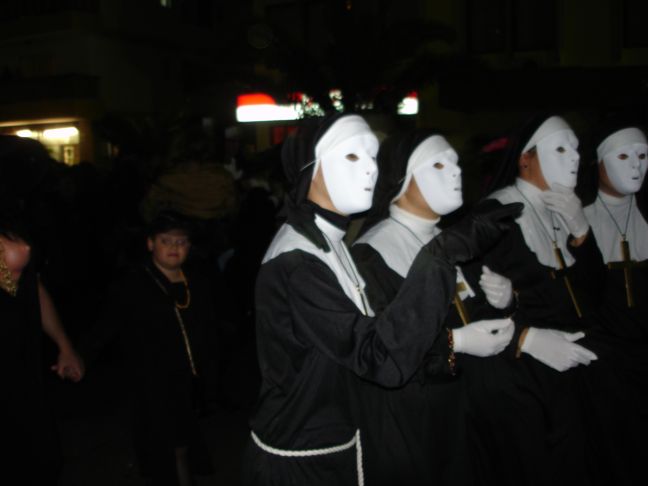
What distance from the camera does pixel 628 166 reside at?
390 centimetres

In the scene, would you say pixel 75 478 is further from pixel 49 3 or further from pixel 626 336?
pixel 49 3

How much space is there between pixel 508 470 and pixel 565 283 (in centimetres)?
93

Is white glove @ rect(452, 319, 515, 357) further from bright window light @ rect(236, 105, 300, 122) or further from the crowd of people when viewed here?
bright window light @ rect(236, 105, 300, 122)

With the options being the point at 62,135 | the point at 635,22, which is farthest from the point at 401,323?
the point at 62,135

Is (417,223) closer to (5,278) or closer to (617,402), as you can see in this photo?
(617,402)

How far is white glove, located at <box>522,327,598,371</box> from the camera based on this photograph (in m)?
3.29

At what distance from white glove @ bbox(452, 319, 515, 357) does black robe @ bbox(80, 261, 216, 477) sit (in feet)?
5.80

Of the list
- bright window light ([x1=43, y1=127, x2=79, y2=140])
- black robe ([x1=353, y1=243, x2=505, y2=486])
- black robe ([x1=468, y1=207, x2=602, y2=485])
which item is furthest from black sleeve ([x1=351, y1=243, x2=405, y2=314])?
bright window light ([x1=43, y1=127, x2=79, y2=140])

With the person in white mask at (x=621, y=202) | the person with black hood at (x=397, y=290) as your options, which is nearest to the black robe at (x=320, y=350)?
the person with black hood at (x=397, y=290)

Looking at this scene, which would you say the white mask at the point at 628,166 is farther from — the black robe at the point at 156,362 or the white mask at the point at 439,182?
the black robe at the point at 156,362

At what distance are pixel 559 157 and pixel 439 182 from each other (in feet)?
2.73

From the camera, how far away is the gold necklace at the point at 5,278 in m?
2.91

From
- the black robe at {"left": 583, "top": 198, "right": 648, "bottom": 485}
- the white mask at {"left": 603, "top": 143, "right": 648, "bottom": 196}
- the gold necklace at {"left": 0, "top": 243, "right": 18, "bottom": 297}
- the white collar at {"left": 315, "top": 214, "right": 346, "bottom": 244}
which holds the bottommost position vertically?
the black robe at {"left": 583, "top": 198, "right": 648, "bottom": 485}

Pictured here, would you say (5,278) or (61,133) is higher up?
(61,133)
